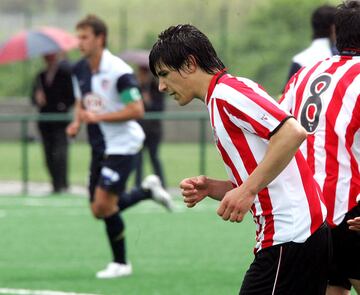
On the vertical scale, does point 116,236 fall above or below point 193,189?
below

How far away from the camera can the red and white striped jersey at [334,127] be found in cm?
557

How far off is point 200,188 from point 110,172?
4144mm

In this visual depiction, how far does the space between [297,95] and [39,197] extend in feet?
36.8

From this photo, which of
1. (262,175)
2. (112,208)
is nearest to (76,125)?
(112,208)

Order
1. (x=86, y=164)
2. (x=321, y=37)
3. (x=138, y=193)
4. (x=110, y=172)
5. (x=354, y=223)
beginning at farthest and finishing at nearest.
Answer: (x=86, y=164) < (x=138, y=193) < (x=110, y=172) < (x=321, y=37) < (x=354, y=223)

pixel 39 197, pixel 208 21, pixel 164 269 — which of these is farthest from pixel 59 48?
pixel 208 21

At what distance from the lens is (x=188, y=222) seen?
13211 mm

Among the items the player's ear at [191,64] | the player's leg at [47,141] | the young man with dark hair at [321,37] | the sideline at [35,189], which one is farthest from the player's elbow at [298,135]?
the player's leg at [47,141]

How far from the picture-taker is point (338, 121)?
5.56 meters

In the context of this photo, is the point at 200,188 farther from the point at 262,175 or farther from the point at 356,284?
the point at 356,284

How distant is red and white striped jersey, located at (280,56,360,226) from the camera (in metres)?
5.57

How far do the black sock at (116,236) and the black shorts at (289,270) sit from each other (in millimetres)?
4417

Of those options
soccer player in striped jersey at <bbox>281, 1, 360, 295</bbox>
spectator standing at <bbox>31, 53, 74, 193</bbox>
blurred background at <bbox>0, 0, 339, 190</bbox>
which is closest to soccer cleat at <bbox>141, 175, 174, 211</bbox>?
spectator standing at <bbox>31, 53, 74, 193</bbox>

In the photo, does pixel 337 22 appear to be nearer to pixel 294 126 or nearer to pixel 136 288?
pixel 294 126
